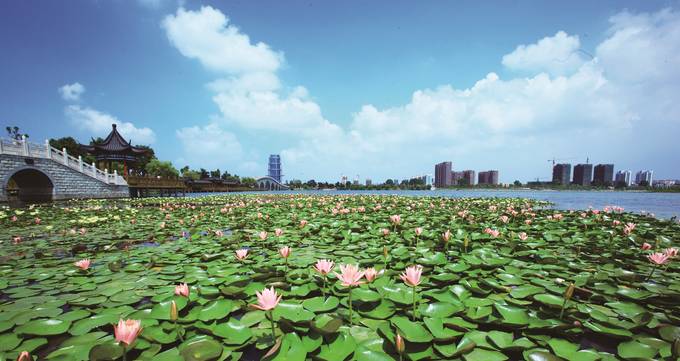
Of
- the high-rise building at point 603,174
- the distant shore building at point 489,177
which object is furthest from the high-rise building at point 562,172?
the distant shore building at point 489,177

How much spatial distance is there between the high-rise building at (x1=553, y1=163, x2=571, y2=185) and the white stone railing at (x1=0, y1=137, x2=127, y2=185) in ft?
299

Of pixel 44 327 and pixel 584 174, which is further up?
pixel 584 174

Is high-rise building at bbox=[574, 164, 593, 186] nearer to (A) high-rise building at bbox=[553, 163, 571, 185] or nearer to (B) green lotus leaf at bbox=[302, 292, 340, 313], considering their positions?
(A) high-rise building at bbox=[553, 163, 571, 185]

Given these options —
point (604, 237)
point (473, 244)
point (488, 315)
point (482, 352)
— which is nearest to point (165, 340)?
point (482, 352)

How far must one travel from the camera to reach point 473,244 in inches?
138

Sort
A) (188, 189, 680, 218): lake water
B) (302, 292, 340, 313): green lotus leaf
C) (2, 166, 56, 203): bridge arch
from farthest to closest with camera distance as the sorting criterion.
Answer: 1. (2, 166, 56, 203): bridge arch
2. (188, 189, 680, 218): lake water
3. (302, 292, 340, 313): green lotus leaf

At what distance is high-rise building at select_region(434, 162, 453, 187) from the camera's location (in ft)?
294

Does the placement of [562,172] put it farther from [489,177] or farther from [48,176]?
[48,176]

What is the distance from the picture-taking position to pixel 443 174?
9062cm

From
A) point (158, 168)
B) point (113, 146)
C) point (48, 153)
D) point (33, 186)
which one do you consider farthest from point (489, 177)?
point (33, 186)

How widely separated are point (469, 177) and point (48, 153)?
3866 inches

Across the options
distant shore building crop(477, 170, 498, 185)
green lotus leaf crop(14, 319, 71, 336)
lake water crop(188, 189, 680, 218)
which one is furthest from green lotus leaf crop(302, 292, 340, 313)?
distant shore building crop(477, 170, 498, 185)

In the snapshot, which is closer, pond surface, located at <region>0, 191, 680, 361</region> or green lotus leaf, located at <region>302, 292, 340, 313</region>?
pond surface, located at <region>0, 191, 680, 361</region>

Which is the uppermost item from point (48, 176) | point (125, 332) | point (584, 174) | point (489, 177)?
point (584, 174)
